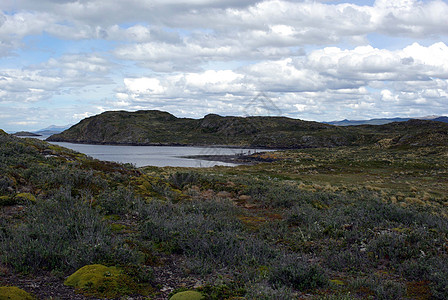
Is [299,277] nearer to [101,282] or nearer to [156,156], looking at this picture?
[101,282]

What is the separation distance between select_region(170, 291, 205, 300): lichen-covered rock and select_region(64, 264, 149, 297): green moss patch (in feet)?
1.96

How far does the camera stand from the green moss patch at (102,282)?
4.90 meters

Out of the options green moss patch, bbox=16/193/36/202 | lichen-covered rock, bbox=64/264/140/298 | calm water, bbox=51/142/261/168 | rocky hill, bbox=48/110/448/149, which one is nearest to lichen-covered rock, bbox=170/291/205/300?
lichen-covered rock, bbox=64/264/140/298

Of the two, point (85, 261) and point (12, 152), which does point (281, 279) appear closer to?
point (85, 261)

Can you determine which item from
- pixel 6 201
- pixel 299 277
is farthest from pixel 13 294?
pixel 6 201

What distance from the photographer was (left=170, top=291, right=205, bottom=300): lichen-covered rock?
4838mm

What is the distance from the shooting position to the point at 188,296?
4.89m

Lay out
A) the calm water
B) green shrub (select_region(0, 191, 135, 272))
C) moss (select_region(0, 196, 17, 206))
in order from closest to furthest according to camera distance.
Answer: green shrub (select_region(0, 191, 135, 272)), moss (select_region(0, 196, 17, 206)), the calm water

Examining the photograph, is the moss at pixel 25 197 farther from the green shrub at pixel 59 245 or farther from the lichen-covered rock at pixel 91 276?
the lichen-covered rock at pixel 91 276

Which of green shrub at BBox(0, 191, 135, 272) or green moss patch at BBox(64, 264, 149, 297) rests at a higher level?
green shrub at BBox(0, 191, 135, 272)

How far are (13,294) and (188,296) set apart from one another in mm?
2508

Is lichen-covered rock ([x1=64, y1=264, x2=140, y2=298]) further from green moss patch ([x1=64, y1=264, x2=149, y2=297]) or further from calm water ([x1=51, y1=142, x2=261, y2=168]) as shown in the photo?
calm water ([x1=51, y1=142, x2=261, y2=168])

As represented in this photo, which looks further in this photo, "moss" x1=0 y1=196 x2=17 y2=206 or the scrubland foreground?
"moss" x1=0 y1=196 x2=17 y2=206

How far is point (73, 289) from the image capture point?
4984 mm
